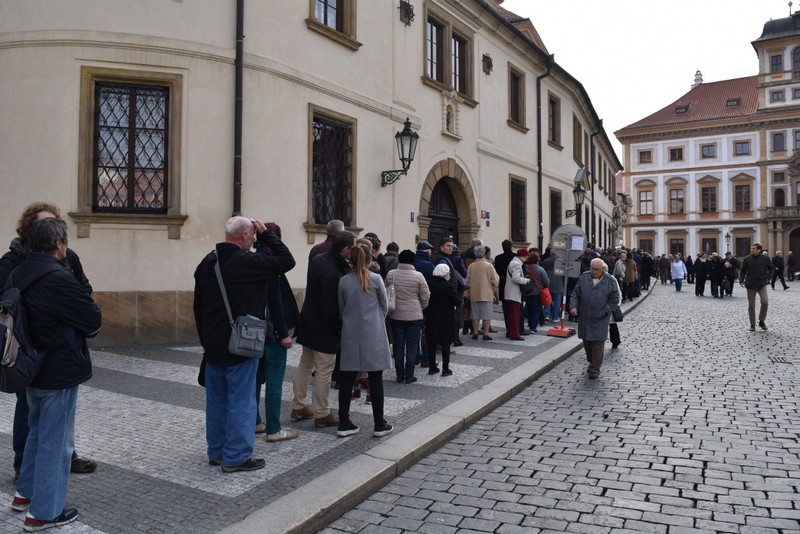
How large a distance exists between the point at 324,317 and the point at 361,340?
0.43 m

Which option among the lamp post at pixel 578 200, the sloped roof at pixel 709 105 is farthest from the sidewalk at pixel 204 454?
the sloped roof at pixel 709 105

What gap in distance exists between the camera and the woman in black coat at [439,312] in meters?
8.25

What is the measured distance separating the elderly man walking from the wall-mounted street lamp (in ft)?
19.0

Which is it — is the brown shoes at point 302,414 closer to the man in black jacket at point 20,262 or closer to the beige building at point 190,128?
the man in black jacket at point 20,262

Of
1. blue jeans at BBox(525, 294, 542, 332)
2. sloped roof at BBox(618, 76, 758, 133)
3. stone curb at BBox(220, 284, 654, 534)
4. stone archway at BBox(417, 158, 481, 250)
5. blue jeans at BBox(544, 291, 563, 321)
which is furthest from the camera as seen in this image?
sloped roof at BBox(618, 76, 758, 133)

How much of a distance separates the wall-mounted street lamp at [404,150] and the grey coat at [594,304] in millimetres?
5784

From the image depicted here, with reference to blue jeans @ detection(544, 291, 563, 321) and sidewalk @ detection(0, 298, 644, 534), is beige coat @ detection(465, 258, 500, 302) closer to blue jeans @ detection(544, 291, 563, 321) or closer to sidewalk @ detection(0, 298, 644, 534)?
sidewalk @ detection(0, 298, 644, 534)

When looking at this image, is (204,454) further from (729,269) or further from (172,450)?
(729,269)

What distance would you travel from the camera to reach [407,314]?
7.68m

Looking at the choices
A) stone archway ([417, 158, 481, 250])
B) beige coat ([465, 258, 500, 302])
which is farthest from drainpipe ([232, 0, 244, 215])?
stone archway ([417, 158, 481, 250])

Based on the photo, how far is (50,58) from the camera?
9828mm

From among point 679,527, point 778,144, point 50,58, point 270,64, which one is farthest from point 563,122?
point 778,144

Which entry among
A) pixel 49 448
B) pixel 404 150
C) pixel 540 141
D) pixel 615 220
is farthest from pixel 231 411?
pixel 615 220

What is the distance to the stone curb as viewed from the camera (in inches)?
146
